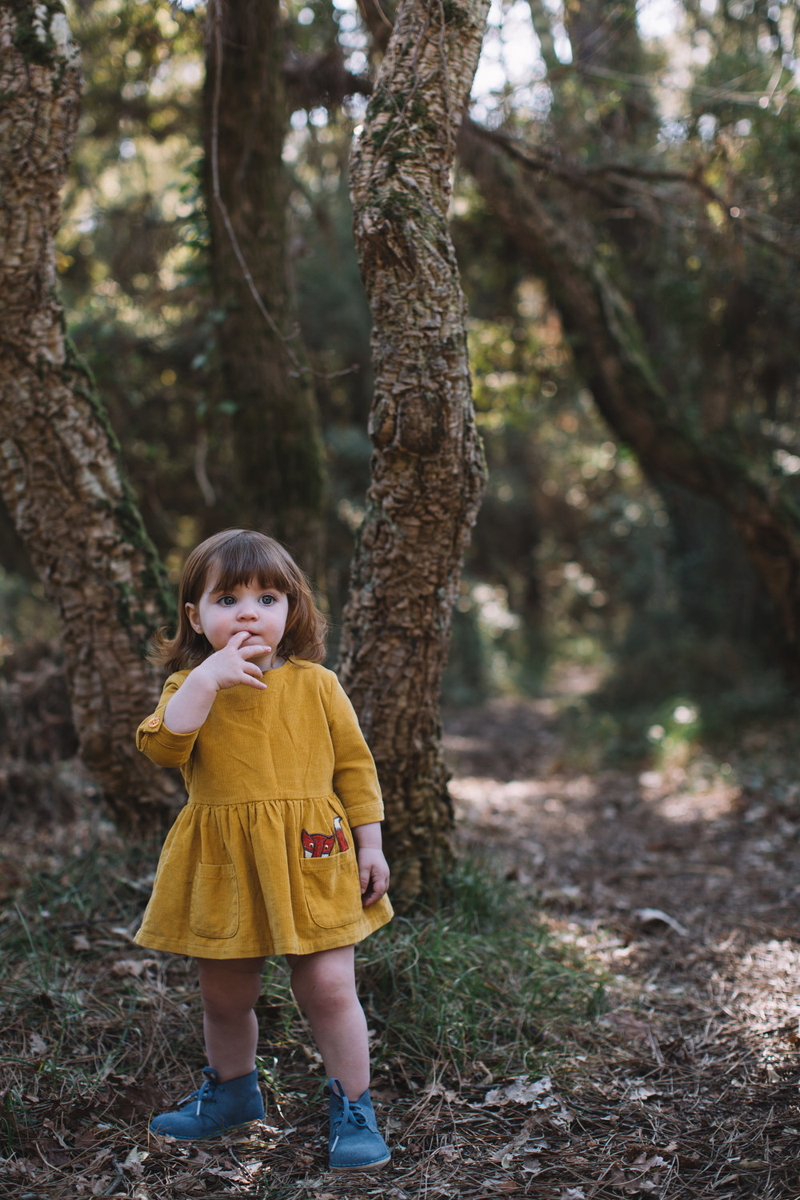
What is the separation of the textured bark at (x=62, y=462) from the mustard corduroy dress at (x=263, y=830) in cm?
119

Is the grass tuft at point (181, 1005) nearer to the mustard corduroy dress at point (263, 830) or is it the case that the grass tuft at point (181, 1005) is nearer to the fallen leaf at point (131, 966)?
the fallen leaf at point (131, 966)

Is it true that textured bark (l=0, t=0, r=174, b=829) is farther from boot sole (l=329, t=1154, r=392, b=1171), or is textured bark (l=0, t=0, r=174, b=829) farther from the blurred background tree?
boot sole (l=329, t=1154, r=392, b=1171)


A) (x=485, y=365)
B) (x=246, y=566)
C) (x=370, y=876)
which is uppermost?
(x=485, y=365)

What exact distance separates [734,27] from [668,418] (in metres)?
3.56

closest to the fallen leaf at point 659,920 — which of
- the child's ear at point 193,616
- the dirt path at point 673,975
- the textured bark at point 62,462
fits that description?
the dirt path at point 673,975

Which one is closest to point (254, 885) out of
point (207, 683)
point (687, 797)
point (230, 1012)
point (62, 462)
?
point (230, 1012)

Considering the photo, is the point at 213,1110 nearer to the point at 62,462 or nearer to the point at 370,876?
the point at 370,876

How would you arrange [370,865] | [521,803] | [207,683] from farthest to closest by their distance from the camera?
[521,803]
[370,865]
[207,683]

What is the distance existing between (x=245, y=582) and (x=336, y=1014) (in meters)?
1.07

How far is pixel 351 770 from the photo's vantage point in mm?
2127

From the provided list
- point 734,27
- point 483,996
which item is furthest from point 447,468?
point 734,27

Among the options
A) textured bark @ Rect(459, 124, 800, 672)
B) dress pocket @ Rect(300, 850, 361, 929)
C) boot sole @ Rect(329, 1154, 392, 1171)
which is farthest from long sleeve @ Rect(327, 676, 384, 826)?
textured bark @ Rect(459, 124, 800, 672)

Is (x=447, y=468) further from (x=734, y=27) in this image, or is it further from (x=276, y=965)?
(x=734, y=27)

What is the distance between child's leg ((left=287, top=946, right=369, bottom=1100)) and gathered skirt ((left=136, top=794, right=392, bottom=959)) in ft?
0.22
